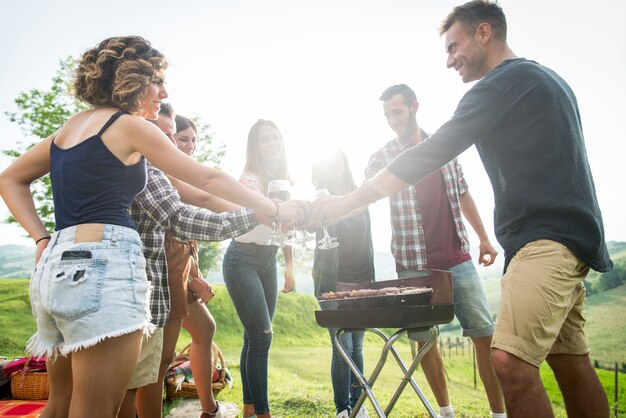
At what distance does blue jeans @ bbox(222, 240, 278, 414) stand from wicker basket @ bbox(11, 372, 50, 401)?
9.47 feet

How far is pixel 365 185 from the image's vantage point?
2674mm

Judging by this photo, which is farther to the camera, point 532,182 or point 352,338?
point 352,338

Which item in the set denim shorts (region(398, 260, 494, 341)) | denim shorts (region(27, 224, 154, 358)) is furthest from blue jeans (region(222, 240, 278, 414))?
denim shorts (region(27, 224, 154, 358))

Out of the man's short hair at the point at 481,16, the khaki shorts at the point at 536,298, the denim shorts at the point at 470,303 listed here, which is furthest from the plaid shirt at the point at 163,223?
the denim shorts at the point at 470,303

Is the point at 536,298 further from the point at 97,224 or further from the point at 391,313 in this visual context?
the point at 97,224

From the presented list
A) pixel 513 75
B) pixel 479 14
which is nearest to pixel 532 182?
pixel 513 75

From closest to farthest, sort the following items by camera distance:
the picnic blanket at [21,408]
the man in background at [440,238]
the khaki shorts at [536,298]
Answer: the khaki shorts at [536,298]
the man in background at [440,238]
the picnic blanket at [21,408]

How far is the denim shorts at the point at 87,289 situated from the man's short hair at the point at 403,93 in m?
3.30

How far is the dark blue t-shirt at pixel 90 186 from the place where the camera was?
1645mm

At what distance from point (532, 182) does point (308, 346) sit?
1387cm

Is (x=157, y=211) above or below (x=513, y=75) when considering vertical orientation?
below

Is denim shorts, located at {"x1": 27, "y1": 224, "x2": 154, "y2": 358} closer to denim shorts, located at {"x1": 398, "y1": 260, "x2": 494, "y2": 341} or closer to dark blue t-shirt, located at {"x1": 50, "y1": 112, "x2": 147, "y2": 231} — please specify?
dark blue t-shirt, located at {"x1": 50, "y1": 112, "x2": 147, "y2": 231}

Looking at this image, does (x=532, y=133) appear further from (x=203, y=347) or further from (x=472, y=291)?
(x=203, y=347)

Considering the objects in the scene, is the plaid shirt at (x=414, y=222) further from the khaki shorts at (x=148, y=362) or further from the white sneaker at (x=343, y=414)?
the khaki shorts at (x=148, y=362)
